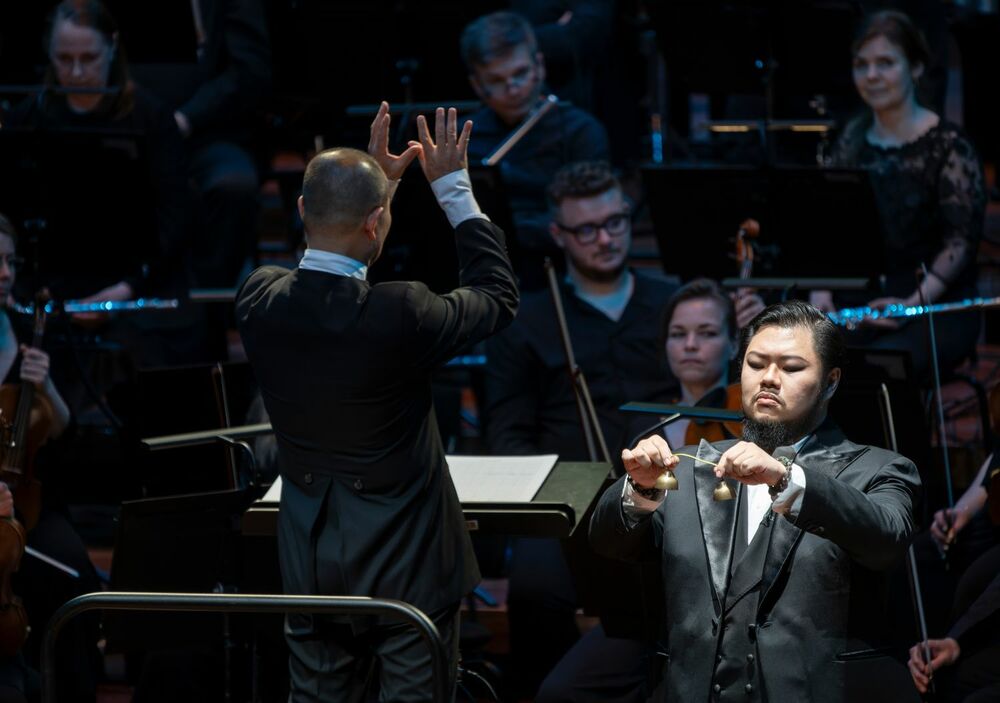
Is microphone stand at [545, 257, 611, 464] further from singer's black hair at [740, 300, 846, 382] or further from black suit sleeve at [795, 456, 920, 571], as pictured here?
black suit sleeve at [795, 456, 920, 571]

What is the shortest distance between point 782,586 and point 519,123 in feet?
9.10

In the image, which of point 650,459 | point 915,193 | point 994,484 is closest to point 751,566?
point 650,459

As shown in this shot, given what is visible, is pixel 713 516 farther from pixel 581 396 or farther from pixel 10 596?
pixel 10 596

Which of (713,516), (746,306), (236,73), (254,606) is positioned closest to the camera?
(254,606)

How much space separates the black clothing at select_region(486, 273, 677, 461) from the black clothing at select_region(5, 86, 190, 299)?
1.17m

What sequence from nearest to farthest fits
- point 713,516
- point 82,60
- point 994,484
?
point 713,516
point 994,484
point 82,60

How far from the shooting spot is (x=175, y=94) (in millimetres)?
5438

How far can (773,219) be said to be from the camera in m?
4.11

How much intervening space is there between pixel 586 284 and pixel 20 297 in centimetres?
182

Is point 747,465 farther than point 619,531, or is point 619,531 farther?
point 619,531

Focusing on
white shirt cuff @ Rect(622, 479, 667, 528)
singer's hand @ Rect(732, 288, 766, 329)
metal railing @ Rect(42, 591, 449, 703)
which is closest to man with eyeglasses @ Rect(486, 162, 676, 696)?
singer's hand @ Rect(732, 288, 766, 329)

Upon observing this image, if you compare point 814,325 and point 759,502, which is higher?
point 814,325

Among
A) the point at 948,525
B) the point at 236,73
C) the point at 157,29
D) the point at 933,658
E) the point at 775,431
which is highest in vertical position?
the point at 157,29

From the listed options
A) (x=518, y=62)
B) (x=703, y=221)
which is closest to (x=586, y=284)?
(x=703, y=221)
